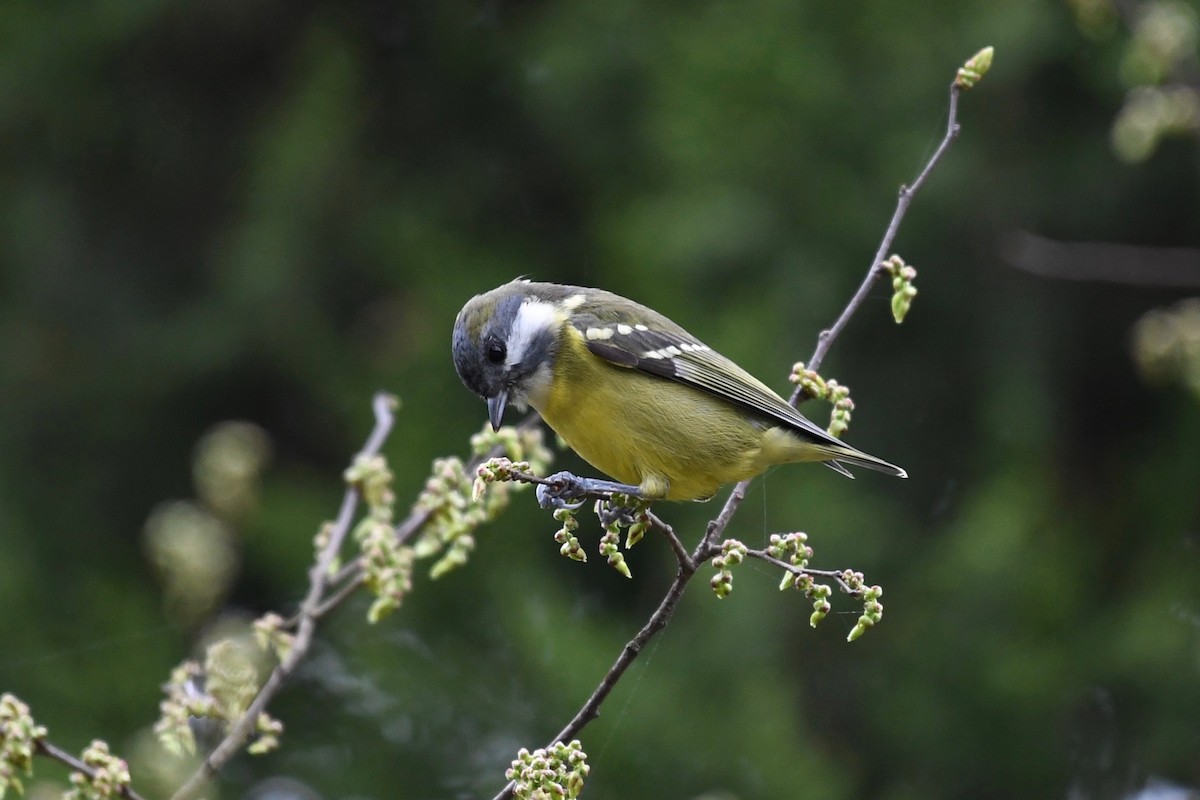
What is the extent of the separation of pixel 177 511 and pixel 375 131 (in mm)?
5383

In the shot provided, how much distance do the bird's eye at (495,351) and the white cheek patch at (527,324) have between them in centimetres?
1

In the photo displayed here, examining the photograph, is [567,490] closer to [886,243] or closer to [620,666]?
[620,666]

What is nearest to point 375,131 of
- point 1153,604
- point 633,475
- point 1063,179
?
point 1063,179

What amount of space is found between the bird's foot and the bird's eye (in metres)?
0.47

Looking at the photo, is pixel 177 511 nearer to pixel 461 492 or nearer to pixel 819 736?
pixel 461 492

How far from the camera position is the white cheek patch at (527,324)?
3219 millimetres

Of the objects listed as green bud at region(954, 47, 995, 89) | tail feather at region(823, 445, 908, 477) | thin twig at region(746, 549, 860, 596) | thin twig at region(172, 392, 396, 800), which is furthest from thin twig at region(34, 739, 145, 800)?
green bud at region(954, 47, 995, 89)

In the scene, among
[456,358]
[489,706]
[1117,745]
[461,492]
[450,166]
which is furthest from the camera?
[450,166]

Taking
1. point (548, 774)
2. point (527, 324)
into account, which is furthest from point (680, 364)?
point (548, 774)

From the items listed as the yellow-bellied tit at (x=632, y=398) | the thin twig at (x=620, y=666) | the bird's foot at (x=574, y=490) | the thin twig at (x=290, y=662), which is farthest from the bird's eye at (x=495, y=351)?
the thin twig at (x=620, y=666)

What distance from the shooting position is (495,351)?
10.5ft

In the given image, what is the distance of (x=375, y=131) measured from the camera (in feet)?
28.7

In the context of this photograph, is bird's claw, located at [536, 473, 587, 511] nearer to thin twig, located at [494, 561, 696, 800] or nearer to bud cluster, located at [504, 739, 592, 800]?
thin twig, located at [494, 561, 696, 800]

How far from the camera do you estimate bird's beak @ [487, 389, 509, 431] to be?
125 inches
